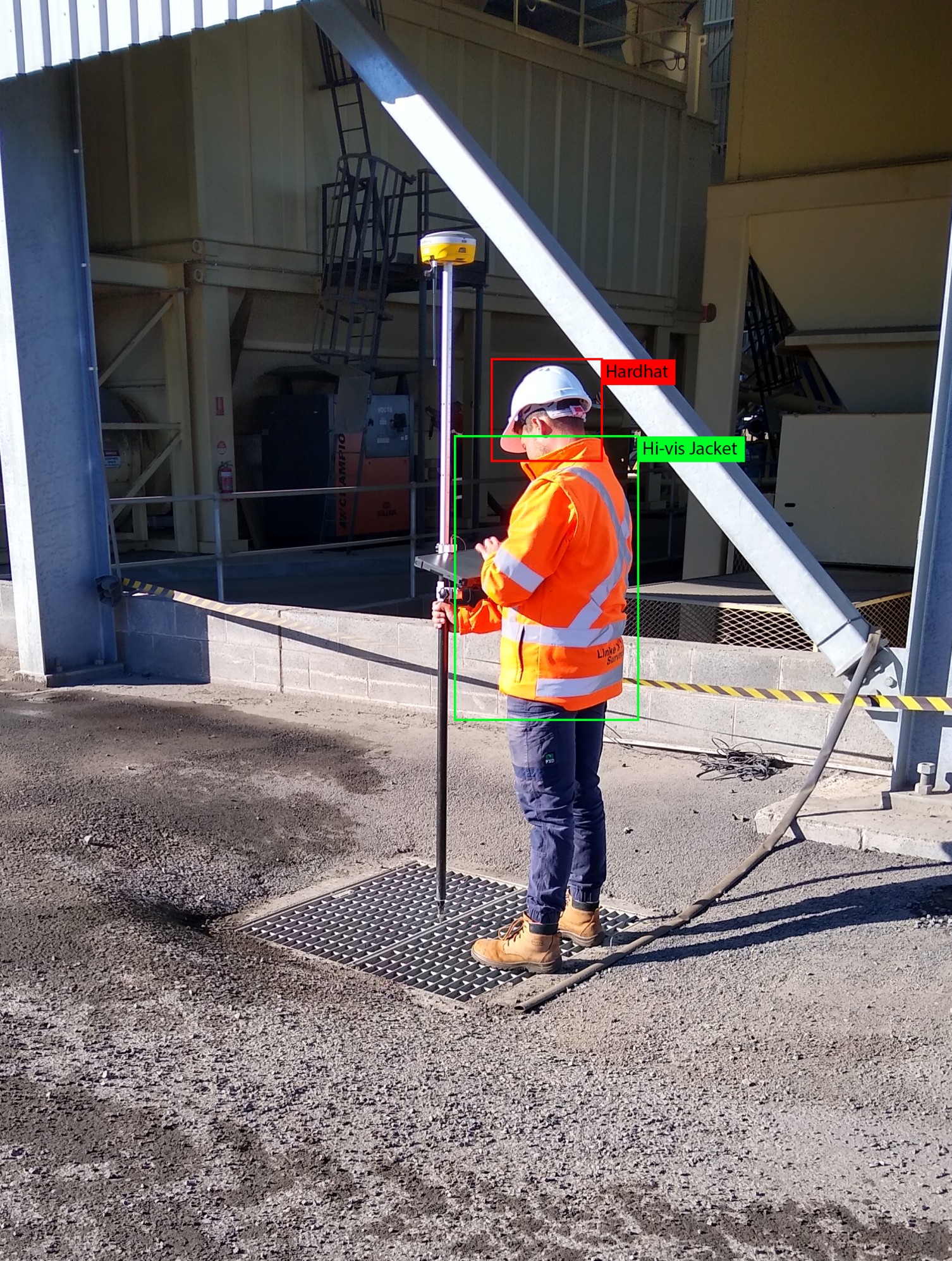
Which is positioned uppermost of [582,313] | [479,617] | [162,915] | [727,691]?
[582,313]

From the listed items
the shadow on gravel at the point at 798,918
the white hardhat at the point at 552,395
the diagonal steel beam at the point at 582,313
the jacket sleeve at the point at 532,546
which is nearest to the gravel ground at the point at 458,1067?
the shadow on gravel at the point at 798,918

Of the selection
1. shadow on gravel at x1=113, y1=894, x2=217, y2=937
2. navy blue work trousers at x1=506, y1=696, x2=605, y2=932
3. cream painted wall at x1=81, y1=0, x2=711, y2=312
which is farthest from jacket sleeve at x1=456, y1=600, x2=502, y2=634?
cream painted wall at x1=81, y1=0, x2=711, y2=312

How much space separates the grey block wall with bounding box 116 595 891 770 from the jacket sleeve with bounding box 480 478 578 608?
3.04 meters

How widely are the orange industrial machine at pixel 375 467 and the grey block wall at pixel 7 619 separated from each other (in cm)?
561

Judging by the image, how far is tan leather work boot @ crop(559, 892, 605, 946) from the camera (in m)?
4.20

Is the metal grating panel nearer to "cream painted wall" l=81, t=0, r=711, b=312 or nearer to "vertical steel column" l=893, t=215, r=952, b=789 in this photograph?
"vertical steel column" l=893, t=215, r=952, b=789

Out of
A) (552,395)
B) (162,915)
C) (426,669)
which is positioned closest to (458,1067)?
(162,915)

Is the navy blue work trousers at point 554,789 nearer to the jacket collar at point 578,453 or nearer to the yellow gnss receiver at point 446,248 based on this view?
the jacket collar at point 578,453

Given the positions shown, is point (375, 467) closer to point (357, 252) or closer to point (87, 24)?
point (357, 252)

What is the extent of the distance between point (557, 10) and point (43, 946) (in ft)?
66.2

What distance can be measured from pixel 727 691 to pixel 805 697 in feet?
1.63

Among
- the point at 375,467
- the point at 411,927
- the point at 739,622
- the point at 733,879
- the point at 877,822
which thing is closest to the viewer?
the point at 411,927

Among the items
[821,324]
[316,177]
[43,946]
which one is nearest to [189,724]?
[43,946]

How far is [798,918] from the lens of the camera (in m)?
4.47
